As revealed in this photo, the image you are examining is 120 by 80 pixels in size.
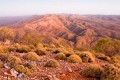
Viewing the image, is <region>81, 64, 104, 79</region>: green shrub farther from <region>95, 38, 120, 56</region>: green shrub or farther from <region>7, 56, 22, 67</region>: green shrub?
<region>95, 38, 120, 56</region>: green shrub

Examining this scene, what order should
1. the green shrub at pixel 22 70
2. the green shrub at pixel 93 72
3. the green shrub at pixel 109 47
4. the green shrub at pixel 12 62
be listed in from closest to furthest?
the green shrub at pixel 22 70 < the green shrub at pixel 93 72 < the green shrub at pixel 12 62 < the green shrub at pixel 109 47

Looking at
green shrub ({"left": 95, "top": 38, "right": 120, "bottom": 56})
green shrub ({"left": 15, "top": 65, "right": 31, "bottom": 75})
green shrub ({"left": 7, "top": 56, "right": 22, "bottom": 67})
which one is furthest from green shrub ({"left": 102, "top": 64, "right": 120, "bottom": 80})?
green shrub ({"left": 95, "top": 38, "right": 120, "bottom": 56})

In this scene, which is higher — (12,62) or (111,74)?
(12,62)

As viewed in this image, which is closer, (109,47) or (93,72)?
(93,72)

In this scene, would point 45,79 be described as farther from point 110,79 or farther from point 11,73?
point 110,79

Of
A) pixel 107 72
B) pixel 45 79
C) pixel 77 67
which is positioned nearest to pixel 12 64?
pixel 45 79

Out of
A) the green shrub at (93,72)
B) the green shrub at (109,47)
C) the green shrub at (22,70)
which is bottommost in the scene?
the green shrub at (109,47)

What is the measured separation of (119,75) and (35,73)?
446cm

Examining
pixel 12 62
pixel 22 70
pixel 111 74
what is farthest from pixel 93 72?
pixel 12 62

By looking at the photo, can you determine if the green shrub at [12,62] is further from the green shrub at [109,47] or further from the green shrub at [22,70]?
the green shrub at [109,47]

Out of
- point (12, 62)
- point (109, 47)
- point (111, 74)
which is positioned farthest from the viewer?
point (109, 47)

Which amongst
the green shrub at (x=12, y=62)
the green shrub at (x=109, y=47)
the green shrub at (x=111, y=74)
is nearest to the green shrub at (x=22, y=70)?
the green shrub at (x=12, y=62)

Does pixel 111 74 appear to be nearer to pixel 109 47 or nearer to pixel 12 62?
pixel 12 62

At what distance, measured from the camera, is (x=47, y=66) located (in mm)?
13602
